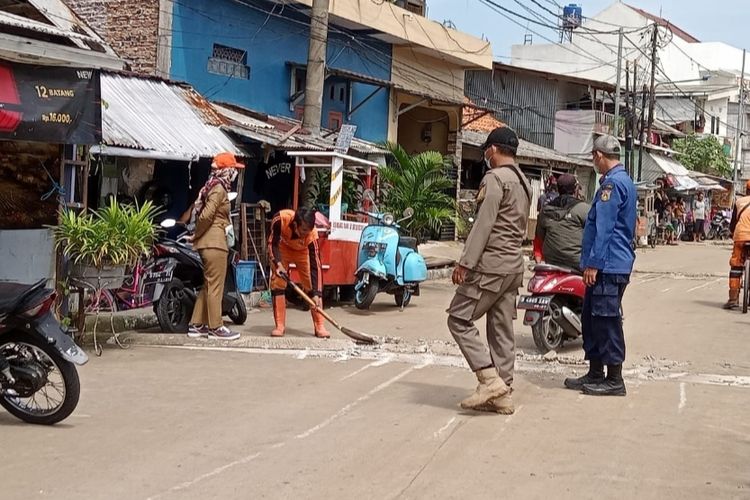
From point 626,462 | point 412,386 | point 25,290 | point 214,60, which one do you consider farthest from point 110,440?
point 214,60

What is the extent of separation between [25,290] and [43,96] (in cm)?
322

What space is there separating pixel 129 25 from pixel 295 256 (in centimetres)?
752

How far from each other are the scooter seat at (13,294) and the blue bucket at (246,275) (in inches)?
250

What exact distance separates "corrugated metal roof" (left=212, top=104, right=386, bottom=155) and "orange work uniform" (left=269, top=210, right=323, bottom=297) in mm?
3675

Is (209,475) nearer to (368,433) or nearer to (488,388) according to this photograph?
(368,433)

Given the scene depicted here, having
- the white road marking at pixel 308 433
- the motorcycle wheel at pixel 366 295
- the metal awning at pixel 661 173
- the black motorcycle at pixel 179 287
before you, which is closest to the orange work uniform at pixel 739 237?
the motorcycle wheel at pixel 366 295

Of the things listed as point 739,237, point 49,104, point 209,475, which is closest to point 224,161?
point 49,104

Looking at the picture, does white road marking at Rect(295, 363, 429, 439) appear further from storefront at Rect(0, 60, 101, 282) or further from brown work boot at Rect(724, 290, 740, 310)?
brown work boot at Rect(724, 290, 740, 310)

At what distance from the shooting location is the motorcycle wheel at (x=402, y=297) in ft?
40.7

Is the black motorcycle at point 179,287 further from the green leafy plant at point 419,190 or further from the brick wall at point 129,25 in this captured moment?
the green leafy plant at point 419,190

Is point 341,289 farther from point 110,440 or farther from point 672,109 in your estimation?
point 672,109

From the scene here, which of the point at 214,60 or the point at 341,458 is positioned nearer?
the point at 341,458

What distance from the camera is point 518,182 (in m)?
6.30

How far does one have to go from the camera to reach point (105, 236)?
8219 mm
